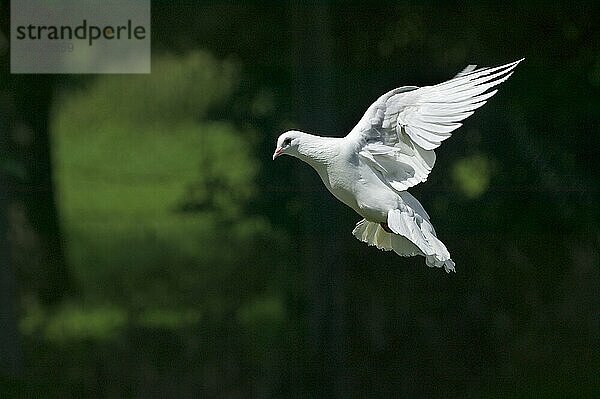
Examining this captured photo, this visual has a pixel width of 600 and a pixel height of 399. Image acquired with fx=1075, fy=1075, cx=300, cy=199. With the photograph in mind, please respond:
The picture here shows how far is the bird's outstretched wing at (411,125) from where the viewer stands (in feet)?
7.00

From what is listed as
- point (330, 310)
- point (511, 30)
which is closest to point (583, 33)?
point (511, 30)

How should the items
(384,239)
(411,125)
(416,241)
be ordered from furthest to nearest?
(384,239), (411,125), (416,241)

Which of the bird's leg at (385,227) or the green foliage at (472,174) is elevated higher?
the green foliage at (472,174)

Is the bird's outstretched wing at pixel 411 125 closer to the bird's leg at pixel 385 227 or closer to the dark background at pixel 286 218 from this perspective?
the bird's leg at pixel 385 227

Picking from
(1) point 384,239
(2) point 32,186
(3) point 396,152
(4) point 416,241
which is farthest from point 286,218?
(4) point 416,241

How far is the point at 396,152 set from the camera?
7.18 ft

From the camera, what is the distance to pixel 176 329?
3.85 meters

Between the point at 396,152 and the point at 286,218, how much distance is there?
1636 millimetres
